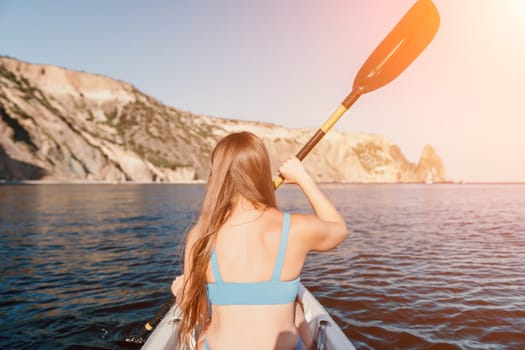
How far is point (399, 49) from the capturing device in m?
4.54

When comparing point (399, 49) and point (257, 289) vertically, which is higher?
point (399, 49)

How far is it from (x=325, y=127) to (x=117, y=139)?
10233cm

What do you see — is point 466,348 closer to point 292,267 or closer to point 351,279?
point 351,279

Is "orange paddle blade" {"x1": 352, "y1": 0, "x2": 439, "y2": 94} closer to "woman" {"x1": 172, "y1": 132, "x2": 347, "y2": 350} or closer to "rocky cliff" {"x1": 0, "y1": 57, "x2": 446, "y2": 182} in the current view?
"woman" {"x1": 172, "y1": 132, "x2": 347, "y2": 350}

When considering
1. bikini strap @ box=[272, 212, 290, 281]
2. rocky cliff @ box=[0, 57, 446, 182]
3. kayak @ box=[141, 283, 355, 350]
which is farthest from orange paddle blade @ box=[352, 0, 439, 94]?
rocky cliff @ box=[0, 57, 446, 182]

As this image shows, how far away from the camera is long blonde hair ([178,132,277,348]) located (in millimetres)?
2455

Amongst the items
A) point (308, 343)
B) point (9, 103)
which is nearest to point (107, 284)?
point (308, 343)

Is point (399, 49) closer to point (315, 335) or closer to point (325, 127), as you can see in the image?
point (325, 127)

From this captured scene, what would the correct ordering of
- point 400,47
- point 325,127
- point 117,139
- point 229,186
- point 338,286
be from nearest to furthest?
point 229,186 < point 325,127 < point 400,47 < point 338,286 < point 117,139

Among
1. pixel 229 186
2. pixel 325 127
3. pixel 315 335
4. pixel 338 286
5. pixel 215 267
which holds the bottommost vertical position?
pixel 338 286

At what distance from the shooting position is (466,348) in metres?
5.49

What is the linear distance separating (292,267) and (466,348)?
15.7ft

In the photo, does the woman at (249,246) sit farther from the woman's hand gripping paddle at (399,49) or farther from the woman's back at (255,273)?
the woman's hand gripping paddle at (399,49)

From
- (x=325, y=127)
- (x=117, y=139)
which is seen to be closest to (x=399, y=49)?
(x=325, y=127)
